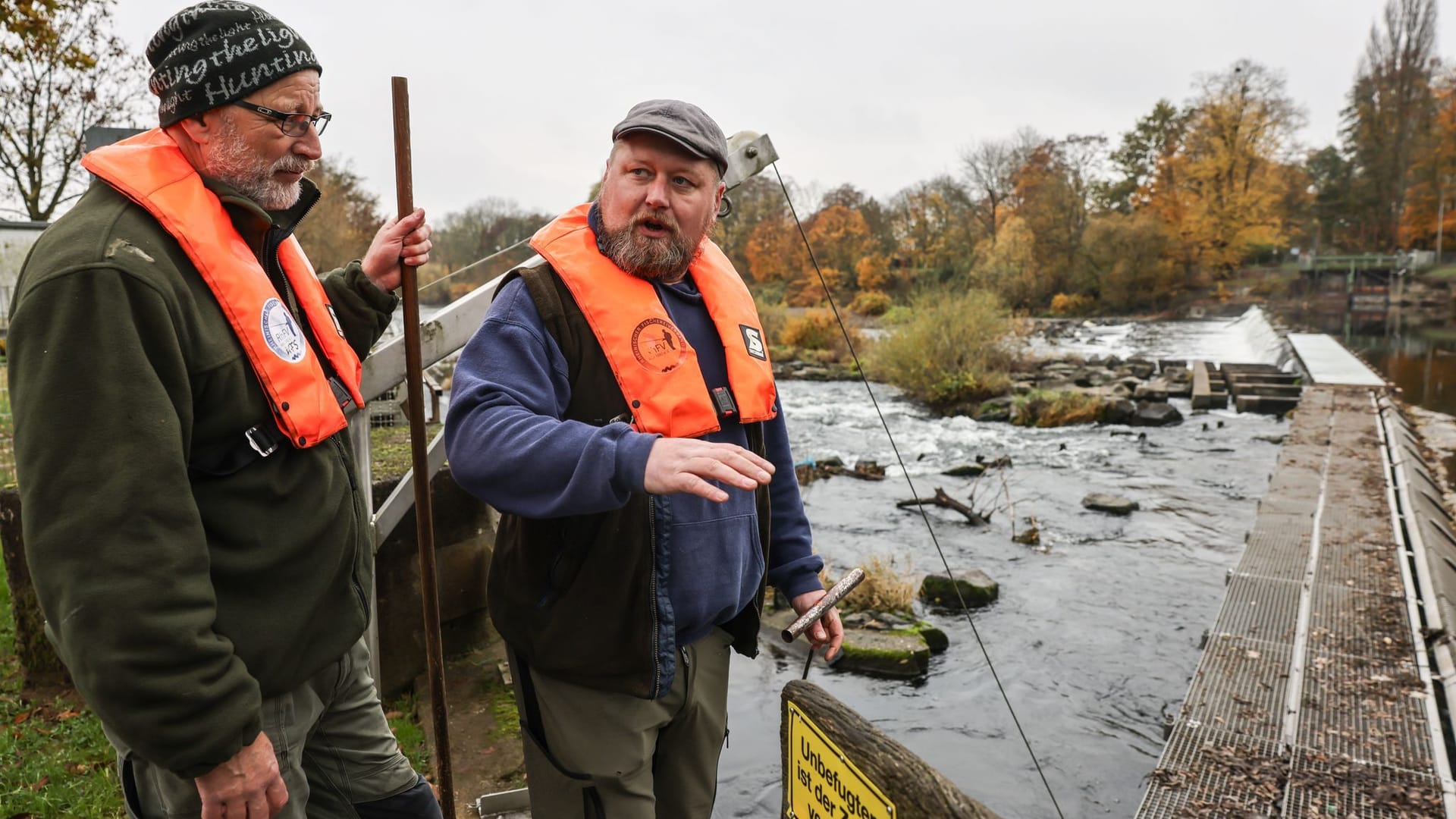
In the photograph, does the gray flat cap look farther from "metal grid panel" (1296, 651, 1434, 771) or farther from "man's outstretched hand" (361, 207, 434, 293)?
"metal grid panel" (1296, 651, 1434, 771)

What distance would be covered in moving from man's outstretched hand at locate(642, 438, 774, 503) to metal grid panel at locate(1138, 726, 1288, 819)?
3.33 metres

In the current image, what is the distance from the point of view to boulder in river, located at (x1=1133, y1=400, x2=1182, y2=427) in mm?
17062

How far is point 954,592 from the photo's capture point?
818 cm

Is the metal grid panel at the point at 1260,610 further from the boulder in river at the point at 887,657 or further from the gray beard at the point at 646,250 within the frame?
the gray beard at the point at 646,250

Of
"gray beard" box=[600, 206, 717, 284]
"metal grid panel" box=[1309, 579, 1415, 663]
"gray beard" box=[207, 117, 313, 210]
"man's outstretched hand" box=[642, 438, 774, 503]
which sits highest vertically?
"gray beard" box=[207, 117, 313, 210]

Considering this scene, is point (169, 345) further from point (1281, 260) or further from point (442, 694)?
point (1281, 260)

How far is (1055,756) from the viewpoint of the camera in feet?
19.0

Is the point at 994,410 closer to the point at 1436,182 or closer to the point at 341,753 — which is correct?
the point at 341,753

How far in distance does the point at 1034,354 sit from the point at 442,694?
2402 cm

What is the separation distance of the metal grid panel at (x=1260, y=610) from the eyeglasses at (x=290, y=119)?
603 centimetres

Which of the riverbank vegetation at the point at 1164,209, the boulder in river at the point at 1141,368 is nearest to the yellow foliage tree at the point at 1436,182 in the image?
the riverbank vegetation at the point at 1164,209

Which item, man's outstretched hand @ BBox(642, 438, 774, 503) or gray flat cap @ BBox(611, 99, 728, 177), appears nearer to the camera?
man's outstretched hand @ BBox(642, 438, 774, 503)

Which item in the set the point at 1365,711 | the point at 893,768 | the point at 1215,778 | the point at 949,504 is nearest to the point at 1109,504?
the point at 949,504

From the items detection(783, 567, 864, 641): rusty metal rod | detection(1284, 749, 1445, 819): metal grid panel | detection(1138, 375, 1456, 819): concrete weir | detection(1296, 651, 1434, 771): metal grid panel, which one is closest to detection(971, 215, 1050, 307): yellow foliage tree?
detection(1138, 375, 1456, 819): concrete weir
